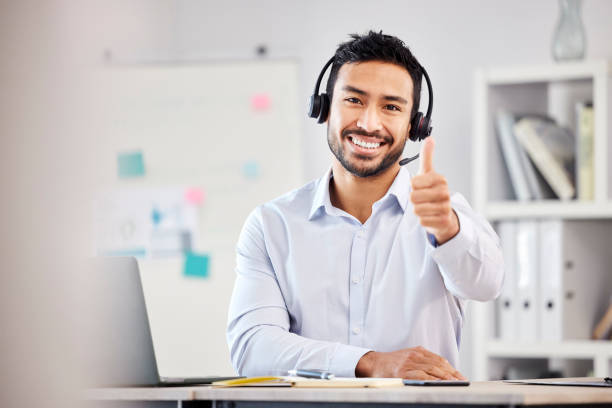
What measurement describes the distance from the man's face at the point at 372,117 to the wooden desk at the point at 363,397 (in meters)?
0.78

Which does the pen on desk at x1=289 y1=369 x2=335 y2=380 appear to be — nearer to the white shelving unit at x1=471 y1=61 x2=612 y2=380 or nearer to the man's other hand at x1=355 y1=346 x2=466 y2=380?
the man's other hand at x1=355 y1=346 x2=466 y2=380

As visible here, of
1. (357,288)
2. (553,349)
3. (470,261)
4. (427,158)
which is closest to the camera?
(427,158)

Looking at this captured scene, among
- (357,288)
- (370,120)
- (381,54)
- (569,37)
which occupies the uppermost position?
(569,37)

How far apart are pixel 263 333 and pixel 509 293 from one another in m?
1.40

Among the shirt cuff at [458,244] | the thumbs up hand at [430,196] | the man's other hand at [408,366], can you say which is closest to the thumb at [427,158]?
the thumbs up hand at [430,196]

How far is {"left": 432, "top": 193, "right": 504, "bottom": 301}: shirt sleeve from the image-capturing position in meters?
1.33

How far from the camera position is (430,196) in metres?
1.22

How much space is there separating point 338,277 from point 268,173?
159 cm

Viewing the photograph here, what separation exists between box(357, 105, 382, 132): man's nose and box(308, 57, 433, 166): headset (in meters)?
0.09

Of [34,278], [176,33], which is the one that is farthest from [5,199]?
[176,33]

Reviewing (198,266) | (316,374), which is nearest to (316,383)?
(316,374)

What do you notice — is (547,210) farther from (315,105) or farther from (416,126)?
(315,105)

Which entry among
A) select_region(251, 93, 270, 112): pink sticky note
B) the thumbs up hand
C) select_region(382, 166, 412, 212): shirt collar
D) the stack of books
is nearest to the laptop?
the thumbs up hand

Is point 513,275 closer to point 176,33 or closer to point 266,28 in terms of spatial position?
point 266,28
